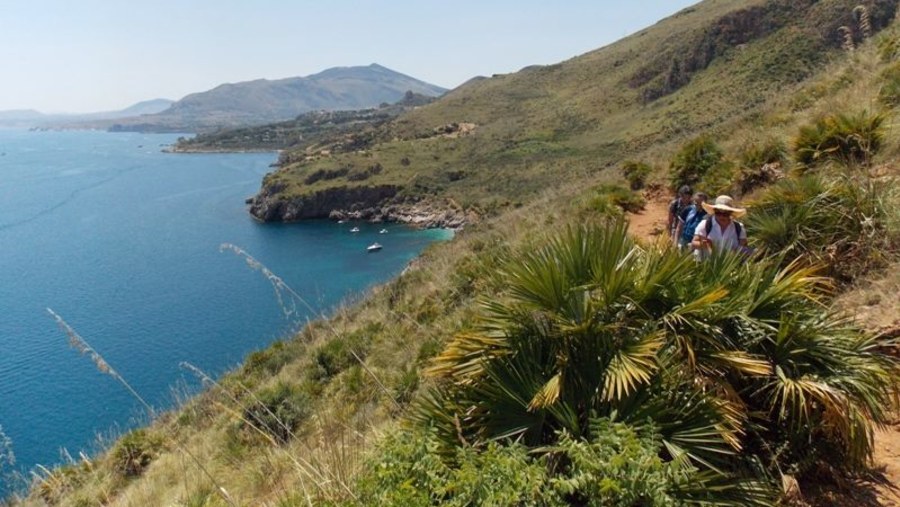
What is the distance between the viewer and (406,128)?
127 m

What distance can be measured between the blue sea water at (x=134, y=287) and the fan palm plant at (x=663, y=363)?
13.3 feet

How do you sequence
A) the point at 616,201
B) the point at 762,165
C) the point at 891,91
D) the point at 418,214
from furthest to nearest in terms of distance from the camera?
the point at 418,214 → the point at 616,201 → the point at 762,165 → the point at 891,91

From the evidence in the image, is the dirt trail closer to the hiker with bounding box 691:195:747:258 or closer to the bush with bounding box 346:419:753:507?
the bush with bounding box 346:419:753:507

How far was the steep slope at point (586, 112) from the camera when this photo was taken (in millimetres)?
60219

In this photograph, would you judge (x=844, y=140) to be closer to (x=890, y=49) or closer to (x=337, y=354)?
(x=890, y=49)

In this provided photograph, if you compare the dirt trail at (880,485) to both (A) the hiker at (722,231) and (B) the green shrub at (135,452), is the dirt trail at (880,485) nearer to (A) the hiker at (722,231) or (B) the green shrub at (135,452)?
(A) the hiker at (722,231)

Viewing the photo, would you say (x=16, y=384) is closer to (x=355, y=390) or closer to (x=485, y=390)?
(x=355, y=390)

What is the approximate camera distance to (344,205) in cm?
9088

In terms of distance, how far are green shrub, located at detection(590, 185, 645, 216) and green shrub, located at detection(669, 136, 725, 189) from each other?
113 cm

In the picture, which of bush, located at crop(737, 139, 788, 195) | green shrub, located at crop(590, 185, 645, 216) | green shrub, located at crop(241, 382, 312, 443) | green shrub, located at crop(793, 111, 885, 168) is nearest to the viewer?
green shrub, located at crop(793, 111, 885, 168)

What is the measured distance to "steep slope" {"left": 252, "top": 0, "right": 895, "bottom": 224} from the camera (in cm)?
6022

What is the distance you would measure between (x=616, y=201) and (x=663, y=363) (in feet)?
37.4

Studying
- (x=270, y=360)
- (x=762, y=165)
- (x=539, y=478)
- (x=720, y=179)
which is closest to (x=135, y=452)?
(x=270, y=360)

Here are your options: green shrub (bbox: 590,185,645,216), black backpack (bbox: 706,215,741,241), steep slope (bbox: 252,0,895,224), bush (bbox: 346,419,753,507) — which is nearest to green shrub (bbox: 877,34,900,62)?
green shrub (bbox: 590,185,645,216)
